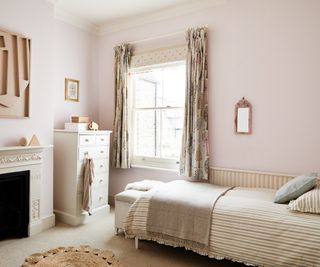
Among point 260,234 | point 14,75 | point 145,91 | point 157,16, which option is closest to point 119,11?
point 157,16

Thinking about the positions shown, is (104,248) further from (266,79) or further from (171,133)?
(266,79)

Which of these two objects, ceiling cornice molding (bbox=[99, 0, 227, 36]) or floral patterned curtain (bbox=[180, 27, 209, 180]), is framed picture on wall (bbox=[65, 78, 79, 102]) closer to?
ceiling cornice molding (bbox=[99, 0, 227, 36])

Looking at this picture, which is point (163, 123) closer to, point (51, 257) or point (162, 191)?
point (162, 191)

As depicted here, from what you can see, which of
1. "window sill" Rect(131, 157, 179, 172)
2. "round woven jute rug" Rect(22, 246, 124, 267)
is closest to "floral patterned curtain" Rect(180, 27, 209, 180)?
"window sill" Rect(131, 157, 179, 172)

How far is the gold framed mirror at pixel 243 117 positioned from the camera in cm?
323

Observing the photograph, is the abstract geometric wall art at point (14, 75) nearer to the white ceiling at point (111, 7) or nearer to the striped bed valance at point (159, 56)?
the white ceiling at point (111, 7)

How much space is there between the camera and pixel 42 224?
3295mm

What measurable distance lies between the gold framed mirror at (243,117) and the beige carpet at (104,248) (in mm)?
1500

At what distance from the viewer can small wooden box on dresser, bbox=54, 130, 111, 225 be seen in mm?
3479

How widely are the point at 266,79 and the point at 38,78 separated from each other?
2.71m

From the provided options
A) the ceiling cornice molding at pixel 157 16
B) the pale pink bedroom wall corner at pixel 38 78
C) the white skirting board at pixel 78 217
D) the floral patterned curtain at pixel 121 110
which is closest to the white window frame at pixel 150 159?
the floral patterned curtain at pixel 121 110

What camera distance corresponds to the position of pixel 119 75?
4.18 metres

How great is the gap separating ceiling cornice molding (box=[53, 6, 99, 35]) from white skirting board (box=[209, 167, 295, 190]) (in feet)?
9.58

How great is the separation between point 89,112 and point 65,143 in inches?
38.1
